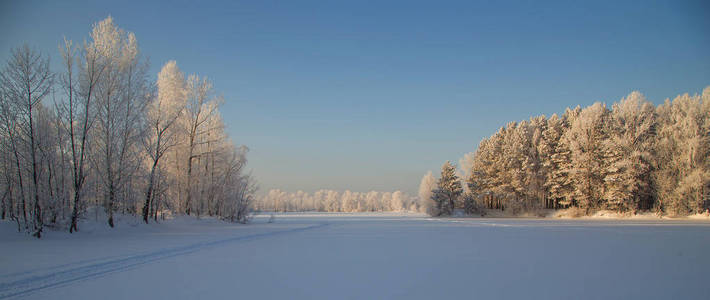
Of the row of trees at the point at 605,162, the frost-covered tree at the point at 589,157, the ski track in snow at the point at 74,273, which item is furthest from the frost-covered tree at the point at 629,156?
the ski track in snow at the point at 74,273

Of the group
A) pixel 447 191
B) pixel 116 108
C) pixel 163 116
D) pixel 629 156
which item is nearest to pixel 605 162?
pixel 629 156

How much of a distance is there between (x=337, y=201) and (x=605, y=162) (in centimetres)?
12164

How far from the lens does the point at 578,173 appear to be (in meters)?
34.0

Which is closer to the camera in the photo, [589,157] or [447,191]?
[589,157]

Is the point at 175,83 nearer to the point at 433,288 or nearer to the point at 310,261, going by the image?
the point at 310,261

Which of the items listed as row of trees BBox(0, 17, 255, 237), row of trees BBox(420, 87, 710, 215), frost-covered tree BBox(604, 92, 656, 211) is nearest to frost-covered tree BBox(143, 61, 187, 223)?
row of trees BBox(0, 17, 255, 237)

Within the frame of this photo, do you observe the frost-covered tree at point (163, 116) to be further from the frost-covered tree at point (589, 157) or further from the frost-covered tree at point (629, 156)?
the frost-covered tree at point (629, 156)

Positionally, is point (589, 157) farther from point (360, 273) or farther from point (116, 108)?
point (116, 108)

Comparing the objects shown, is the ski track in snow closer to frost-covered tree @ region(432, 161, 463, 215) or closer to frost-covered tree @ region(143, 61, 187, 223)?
frost-covered tree @ region(143, 61, 187, 223)

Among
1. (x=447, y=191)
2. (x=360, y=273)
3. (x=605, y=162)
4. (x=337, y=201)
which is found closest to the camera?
(x=360, y=273)

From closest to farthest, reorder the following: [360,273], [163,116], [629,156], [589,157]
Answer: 1. [360,273]
2. [163,116]
3. [629,156]
4. [589,157]

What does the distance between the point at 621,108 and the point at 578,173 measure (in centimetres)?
831

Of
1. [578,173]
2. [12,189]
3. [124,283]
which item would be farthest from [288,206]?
[124,283]

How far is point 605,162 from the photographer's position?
32938mm
